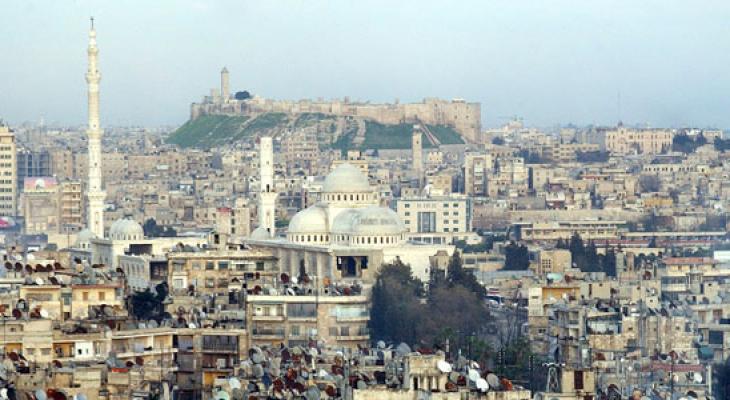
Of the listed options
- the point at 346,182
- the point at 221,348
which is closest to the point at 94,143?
the point at 346,182

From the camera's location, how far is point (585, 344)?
36.0 m

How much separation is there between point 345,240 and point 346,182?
5.40 metres

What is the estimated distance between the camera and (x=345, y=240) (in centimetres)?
6700

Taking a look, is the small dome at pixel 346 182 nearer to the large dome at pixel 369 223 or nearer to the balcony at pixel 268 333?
the large dome at pixel 369 223

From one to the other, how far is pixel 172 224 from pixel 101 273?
175ft

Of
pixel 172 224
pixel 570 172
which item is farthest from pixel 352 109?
pixel 172 224

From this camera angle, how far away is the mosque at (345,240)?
212ft

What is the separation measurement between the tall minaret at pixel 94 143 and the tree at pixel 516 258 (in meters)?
9.81

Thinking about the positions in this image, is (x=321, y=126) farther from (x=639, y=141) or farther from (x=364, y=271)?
(x=364, y=271)

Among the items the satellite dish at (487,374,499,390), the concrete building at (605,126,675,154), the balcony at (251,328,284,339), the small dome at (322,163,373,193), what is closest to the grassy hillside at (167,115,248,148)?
the concrete building at (605,126,675,154)

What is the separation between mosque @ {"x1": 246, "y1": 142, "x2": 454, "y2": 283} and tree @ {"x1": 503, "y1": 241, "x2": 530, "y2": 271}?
3405 millimetres

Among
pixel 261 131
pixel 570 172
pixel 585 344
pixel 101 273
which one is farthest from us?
pixel 261 131

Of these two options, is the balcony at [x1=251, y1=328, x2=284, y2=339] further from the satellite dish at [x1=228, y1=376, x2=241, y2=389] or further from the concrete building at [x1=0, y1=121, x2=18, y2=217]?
the concrete building at [x1=0, y1=121, x2=18, y2=217]

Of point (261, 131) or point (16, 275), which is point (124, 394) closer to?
point (16, 275)
